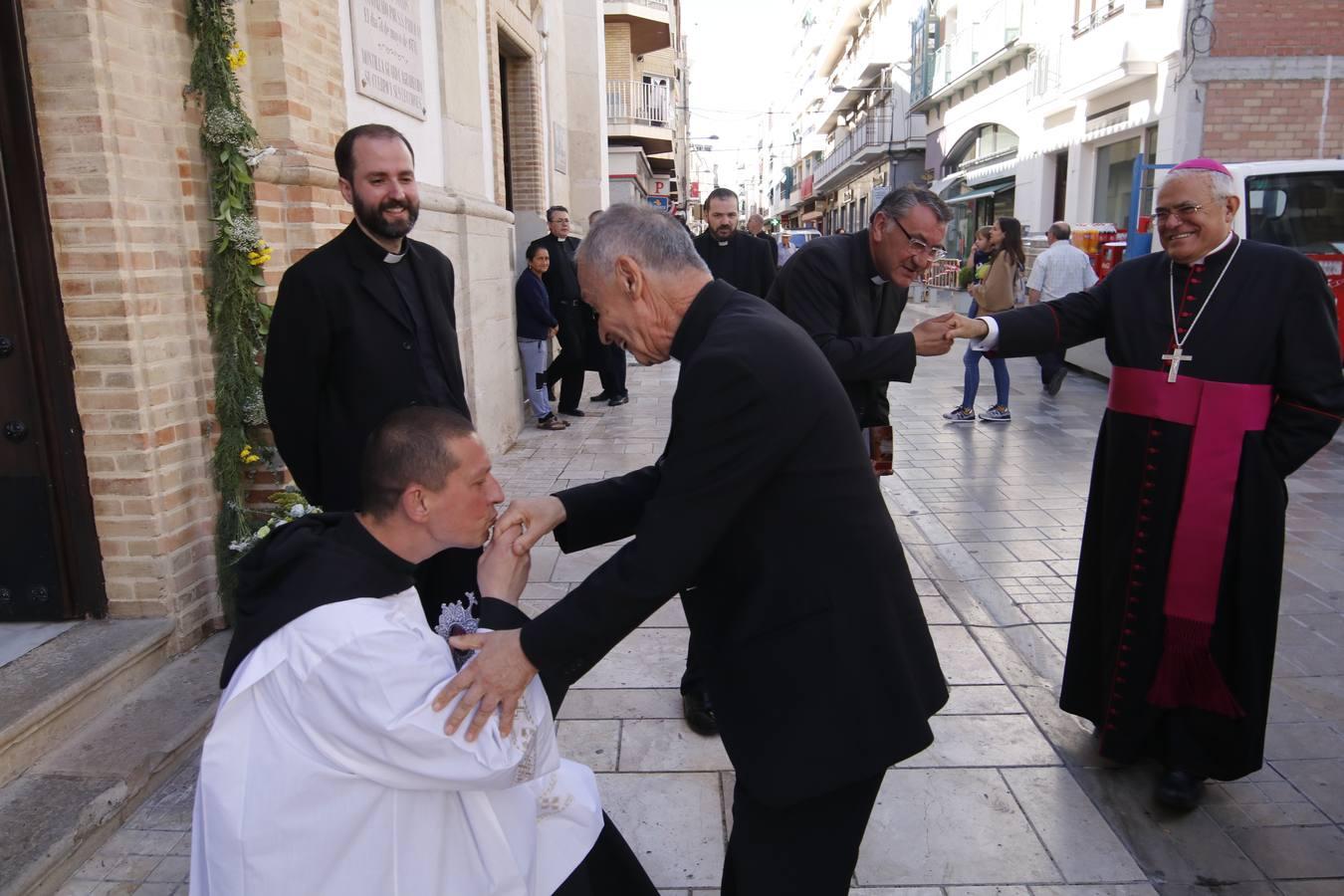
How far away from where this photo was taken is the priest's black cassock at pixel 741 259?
7.11 metres

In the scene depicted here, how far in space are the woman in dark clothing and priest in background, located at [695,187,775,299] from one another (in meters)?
2.99

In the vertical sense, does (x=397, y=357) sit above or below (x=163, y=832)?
above

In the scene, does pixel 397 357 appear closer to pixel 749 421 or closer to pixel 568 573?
pixel 749 421

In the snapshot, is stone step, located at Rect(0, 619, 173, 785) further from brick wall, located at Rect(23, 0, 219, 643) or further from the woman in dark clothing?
Answer: the woman in dark clothing

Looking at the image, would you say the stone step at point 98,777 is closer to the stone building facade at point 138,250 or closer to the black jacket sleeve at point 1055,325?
the stone building facade at point 138,250

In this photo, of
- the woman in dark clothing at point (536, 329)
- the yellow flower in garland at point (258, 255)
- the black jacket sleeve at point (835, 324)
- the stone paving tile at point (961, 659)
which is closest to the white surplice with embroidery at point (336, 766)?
the black jacket sleeve at point (835, 324)

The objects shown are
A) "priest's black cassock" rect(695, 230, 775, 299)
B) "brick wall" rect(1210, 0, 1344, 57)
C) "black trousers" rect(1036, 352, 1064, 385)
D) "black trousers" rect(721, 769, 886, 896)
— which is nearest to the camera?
"black trousers" rect(721, 769, 886, 896)

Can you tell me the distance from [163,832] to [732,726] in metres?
2.14

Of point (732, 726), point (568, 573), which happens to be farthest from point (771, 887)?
point (568, 573)

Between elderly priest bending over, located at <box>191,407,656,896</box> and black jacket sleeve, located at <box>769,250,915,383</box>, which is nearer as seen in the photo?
elderly priest bending over, located at <box>191,407,656,896</box>

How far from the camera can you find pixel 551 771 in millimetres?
2125

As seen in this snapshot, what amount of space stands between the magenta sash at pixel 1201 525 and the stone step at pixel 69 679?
11.9 ft

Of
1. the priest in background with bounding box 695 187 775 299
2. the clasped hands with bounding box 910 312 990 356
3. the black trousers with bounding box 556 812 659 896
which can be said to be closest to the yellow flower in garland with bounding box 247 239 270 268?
the clasped hands with bounding box 910 312 990 356

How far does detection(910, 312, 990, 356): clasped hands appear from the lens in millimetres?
3607
